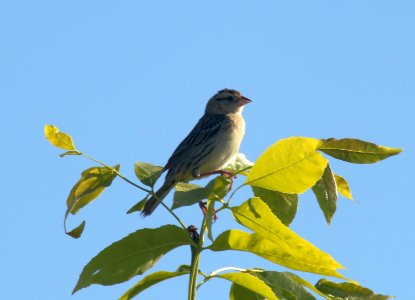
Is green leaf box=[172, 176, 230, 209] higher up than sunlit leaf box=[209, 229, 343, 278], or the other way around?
green leaf box=[172, 176, 230, 209]

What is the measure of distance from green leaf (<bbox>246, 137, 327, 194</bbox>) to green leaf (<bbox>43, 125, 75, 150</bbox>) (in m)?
1.11

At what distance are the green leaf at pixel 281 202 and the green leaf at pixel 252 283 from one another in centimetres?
51

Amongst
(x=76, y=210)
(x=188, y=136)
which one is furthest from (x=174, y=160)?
(x=76, y=210)

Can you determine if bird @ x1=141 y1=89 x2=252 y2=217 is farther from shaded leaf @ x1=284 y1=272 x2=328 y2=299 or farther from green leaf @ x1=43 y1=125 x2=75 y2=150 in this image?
shaded leaf @ x1=284 y1=272 x2=328 y2=299

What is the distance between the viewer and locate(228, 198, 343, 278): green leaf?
333cm

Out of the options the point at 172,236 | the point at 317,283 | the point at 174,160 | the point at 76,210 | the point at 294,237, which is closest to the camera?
the point at 294,237

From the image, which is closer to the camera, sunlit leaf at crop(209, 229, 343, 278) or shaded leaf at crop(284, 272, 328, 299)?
sunlit leaf at crop(209, 229, 343, 278)

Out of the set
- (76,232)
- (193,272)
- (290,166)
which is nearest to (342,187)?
(290,166)

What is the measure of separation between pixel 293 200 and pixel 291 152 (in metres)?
0.58

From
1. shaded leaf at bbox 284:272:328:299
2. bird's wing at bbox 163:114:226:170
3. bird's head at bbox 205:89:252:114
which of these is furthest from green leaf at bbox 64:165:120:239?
bird's head at bbox 205:89:252:114

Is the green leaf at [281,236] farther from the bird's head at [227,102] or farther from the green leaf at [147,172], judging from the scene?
the bird's head at [227,102]

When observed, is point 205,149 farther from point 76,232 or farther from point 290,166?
Answer: point 290,166

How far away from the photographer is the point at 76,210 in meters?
4.20

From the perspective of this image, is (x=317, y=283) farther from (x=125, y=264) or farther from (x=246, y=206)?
(x=125, y=264)
